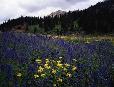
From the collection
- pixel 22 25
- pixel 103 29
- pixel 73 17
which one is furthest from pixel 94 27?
pixel 22 25

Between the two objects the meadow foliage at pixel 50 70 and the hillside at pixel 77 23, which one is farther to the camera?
the hillside at pixel 77 23

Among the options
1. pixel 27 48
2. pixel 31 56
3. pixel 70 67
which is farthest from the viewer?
pixel 27 48

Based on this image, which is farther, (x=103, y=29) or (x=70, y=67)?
(x=103, y=29)

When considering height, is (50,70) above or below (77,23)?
below

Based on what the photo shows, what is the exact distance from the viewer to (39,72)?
9.29 metres

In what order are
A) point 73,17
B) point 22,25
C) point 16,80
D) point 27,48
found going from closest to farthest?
point 16,80
point 27,48
point 73,17
point 22,25

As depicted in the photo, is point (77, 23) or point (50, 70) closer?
point (50, 70)

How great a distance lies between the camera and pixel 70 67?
1022 centimetres

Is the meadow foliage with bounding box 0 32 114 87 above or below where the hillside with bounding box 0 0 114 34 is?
below

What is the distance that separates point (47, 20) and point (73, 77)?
135566 millimetres

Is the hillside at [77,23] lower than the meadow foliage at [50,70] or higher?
higher

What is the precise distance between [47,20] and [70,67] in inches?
5311

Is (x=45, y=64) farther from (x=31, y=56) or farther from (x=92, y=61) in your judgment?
(x=92, y=61)

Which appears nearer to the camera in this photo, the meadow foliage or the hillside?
the meadow foliage
